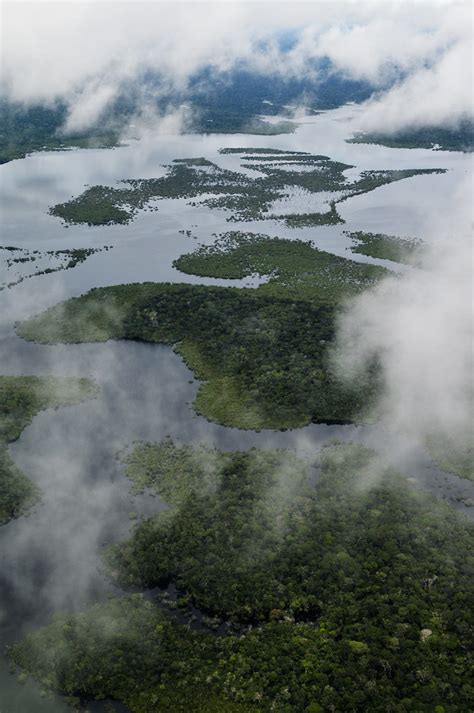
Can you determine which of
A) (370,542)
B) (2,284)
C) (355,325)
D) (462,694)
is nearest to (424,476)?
(370,542)

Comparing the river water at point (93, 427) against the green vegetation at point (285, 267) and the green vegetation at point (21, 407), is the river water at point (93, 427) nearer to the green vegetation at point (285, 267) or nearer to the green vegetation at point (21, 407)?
the green vegetation at point (21, 407)

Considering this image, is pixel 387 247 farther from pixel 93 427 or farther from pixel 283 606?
pixel 283 606

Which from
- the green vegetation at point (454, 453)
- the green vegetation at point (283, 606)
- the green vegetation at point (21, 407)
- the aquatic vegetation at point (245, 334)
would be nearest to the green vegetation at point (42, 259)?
the aquatic vegetation at point (245, 334)

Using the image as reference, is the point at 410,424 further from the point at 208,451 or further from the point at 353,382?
the point at 208,451

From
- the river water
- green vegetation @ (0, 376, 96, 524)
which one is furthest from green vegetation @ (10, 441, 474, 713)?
green vegetation @ (0, 376, 96, 524)

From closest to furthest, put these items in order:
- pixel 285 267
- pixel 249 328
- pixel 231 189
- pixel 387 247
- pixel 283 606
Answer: pixel 283 606 < pixel 249 328 < pixel 285 267 < pixel 387 247 < pixel 231 189

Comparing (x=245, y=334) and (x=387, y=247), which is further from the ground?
(x=387, y=247)

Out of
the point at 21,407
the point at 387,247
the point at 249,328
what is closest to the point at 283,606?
the point at 21,407
